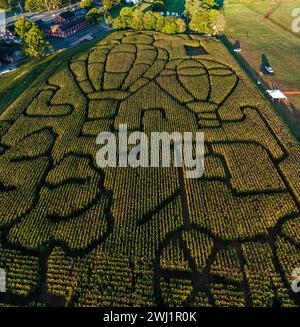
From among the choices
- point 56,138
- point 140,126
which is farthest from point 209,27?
point 56,138

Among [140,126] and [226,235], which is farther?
[140,126]

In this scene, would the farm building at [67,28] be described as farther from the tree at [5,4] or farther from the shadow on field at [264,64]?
the shadow on field at [264,64]

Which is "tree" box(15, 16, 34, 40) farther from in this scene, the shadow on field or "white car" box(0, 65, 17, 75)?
the shadow on field

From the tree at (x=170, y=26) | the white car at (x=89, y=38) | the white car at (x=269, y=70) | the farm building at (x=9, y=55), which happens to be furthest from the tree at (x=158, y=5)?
the white car at (x=269, y=70)

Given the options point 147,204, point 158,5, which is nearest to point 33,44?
point 158,5
